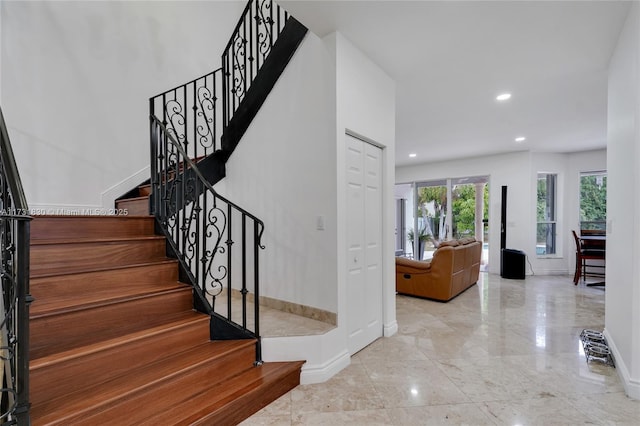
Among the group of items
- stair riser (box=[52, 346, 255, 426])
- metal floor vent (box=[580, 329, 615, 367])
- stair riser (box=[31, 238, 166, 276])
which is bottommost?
metal floor vent (box=[580, 329, 615, 367])

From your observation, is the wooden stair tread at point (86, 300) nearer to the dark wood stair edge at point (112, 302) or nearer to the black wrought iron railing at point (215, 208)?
the dark wood stair edge at point (112, 302)

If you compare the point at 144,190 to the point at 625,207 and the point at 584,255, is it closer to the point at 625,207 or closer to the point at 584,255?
the point at 625,207

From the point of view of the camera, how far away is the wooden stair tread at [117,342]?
1.57 meters

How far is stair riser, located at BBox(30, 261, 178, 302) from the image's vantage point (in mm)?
1922

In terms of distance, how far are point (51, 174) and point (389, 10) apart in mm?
3831

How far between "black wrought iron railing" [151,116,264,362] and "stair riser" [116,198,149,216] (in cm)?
21

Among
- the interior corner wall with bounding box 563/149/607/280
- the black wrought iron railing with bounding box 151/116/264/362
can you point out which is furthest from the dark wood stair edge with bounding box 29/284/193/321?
the interior corner wall with bounding box 563/149/607/280

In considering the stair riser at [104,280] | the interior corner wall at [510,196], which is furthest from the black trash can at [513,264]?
the stair riser at [104,280]

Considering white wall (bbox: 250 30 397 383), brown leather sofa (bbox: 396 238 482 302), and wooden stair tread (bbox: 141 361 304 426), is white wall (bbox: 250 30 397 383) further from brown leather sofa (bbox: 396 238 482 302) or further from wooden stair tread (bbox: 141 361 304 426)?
brown leather sofa (bbox: 396 238 482 302)

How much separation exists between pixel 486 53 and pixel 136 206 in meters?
3.70

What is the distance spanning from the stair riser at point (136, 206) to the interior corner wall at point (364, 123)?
197cm

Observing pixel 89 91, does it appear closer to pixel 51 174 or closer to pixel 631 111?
pixel 51 174

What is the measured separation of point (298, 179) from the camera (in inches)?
111

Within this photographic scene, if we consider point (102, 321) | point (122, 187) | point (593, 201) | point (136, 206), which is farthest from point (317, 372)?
point (593, 201)
